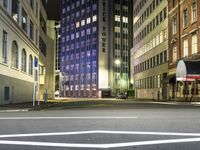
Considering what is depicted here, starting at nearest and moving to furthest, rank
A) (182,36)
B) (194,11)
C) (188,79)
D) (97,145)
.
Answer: (97,145) < (188,79) < (194,11) < (182,36)

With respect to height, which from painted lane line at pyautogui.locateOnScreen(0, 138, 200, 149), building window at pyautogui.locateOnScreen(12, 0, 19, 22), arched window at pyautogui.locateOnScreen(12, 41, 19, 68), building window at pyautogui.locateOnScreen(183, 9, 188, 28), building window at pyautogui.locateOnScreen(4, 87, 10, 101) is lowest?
painted lane line at pyautogui.locateOnScreen(0, 138, 200, 149)

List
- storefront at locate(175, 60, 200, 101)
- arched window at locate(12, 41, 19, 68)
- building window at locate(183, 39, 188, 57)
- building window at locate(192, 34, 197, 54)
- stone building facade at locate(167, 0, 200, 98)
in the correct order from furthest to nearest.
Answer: building window at locate(183, 39, 188, 57) → stone building facade at locate(167, 0, 200, 98) → building window at locate(192, 34, 197, 54) → storefront at locate(175, 60, 200, 101) → arched window at locate(12, 41, 19, 68)

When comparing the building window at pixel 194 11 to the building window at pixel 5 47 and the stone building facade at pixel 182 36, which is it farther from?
the building window at pixel 5 47

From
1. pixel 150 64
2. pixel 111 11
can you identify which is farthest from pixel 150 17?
pixel 111 11

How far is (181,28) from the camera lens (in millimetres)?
52656

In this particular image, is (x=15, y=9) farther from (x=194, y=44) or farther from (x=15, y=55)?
(x=194, y=44)

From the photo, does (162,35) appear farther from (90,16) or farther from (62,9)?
(62,9)

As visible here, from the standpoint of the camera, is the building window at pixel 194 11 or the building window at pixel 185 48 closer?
the building window at pixel 194 11

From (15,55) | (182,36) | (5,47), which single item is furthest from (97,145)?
(182,36)

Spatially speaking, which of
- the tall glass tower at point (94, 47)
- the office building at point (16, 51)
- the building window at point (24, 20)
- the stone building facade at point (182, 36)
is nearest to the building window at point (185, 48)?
the stone building facade at point (182, 36)

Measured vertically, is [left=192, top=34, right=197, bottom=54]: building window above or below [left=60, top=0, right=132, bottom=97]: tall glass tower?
below

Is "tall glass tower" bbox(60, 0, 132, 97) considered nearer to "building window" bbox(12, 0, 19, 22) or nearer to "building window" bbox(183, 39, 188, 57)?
"building window" bbox(183, 39, 188, 57)

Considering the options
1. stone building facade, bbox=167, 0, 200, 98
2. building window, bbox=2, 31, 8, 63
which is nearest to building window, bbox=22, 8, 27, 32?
building window, bbox=2, 31, 8, 63

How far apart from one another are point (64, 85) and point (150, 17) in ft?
276
